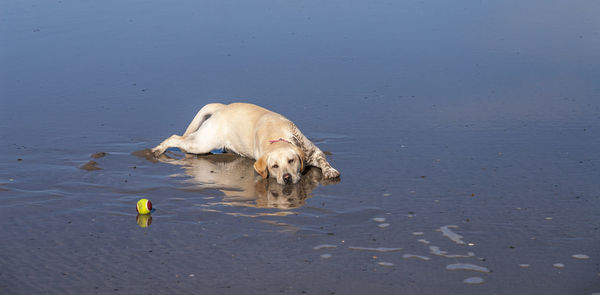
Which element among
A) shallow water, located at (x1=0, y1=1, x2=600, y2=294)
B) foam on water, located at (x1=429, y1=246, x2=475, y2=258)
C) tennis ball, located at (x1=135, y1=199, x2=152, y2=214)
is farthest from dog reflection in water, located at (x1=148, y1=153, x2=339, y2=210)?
foam on water, located at (x1=429, y1=246, x2=475, y2=258)

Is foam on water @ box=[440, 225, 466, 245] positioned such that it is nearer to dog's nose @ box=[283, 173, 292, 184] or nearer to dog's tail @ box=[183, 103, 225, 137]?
dog's nose @ box=[283, 173, 292, 184]

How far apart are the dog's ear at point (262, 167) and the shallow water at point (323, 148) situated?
0.88 feet

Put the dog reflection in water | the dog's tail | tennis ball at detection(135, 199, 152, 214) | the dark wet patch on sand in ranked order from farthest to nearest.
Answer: the dog's tail → the dark wet patch on sand → the dog reflection in water → tennis ball at detection(135, 199, 152, 214)

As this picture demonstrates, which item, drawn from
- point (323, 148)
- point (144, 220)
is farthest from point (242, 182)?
point (144, 220)

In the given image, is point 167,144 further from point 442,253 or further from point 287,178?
point 442,253

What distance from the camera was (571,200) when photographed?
7.18 metres

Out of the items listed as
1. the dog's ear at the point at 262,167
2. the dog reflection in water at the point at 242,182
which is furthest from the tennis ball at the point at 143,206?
the dog's ear at the point at 262,167

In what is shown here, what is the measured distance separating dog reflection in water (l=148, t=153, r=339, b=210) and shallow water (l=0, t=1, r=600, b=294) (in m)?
0.04

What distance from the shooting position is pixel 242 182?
838 cm

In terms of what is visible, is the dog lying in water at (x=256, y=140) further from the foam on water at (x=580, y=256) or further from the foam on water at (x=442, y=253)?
the foam on water at (x=580, y=256)

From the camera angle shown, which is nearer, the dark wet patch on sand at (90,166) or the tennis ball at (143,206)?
the tennis ball at (143,206)

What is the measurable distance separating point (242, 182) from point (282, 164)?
18.9 inches

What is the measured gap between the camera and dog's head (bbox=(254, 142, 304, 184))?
8239 millimetres

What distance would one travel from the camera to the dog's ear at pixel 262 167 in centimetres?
839
